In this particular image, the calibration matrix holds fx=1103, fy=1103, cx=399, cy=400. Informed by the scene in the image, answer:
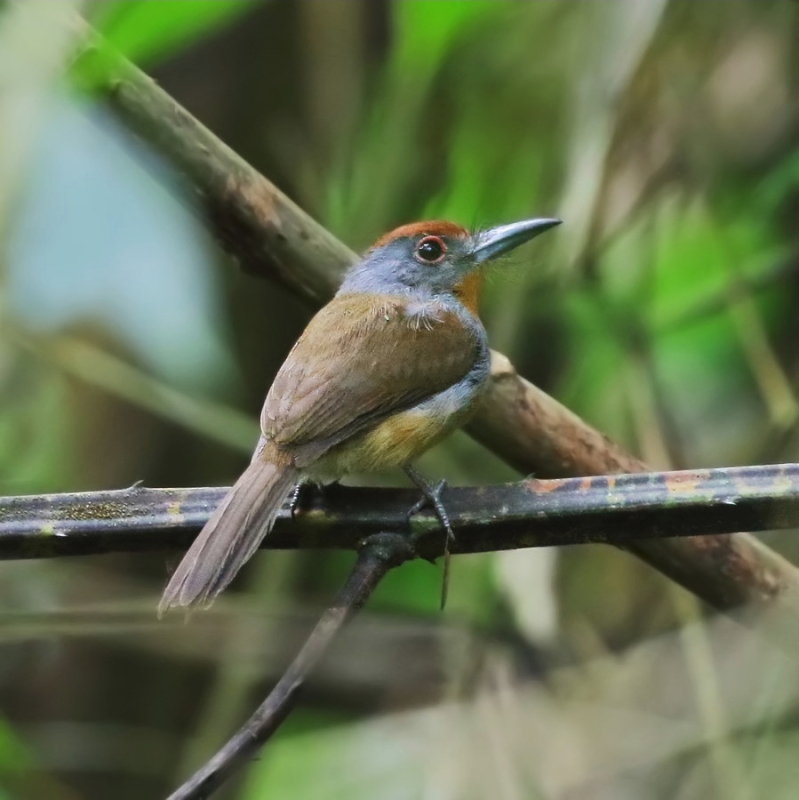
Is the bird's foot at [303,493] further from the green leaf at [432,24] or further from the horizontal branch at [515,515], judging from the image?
the green leaf at [432,24]

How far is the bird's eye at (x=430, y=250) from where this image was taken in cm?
250

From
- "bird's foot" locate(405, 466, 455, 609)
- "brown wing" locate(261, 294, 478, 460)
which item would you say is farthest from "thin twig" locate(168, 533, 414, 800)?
"brown wing" locate(261, 294, 478, 460)

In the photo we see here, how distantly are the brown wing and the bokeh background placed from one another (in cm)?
56

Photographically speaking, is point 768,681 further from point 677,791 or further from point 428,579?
point 428,579

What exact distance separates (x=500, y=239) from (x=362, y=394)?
25.2 inches

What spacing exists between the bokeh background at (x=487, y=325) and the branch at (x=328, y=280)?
0.33 metres

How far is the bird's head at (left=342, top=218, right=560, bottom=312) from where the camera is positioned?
8.12ft

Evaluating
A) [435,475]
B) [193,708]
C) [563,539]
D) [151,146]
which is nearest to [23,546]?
[563,539]

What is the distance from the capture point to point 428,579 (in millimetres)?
3135

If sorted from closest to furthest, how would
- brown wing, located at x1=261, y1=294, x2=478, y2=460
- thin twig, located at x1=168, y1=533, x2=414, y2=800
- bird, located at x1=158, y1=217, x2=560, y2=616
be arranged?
thin twig, located at x1=168, y1=533, x2=414, y2=800, bird, located at x1=158, y1=217, x2=560, y2=616, brown wing, located at x1=261, y1=294, x2=478, y2=460

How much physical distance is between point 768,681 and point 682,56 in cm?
181

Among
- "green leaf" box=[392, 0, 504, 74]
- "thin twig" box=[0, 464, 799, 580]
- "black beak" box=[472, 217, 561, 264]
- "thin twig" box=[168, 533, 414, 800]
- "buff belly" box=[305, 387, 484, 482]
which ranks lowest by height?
"thin twig" box=[168, 533, 414, 800]

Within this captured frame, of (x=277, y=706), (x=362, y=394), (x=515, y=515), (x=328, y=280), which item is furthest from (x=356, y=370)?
(x=277, y=706)

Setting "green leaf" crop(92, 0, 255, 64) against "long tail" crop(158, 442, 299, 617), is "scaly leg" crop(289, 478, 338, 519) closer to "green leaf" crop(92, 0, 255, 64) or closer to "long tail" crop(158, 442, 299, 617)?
"long tail" crop(158, 442, 299, 617)
